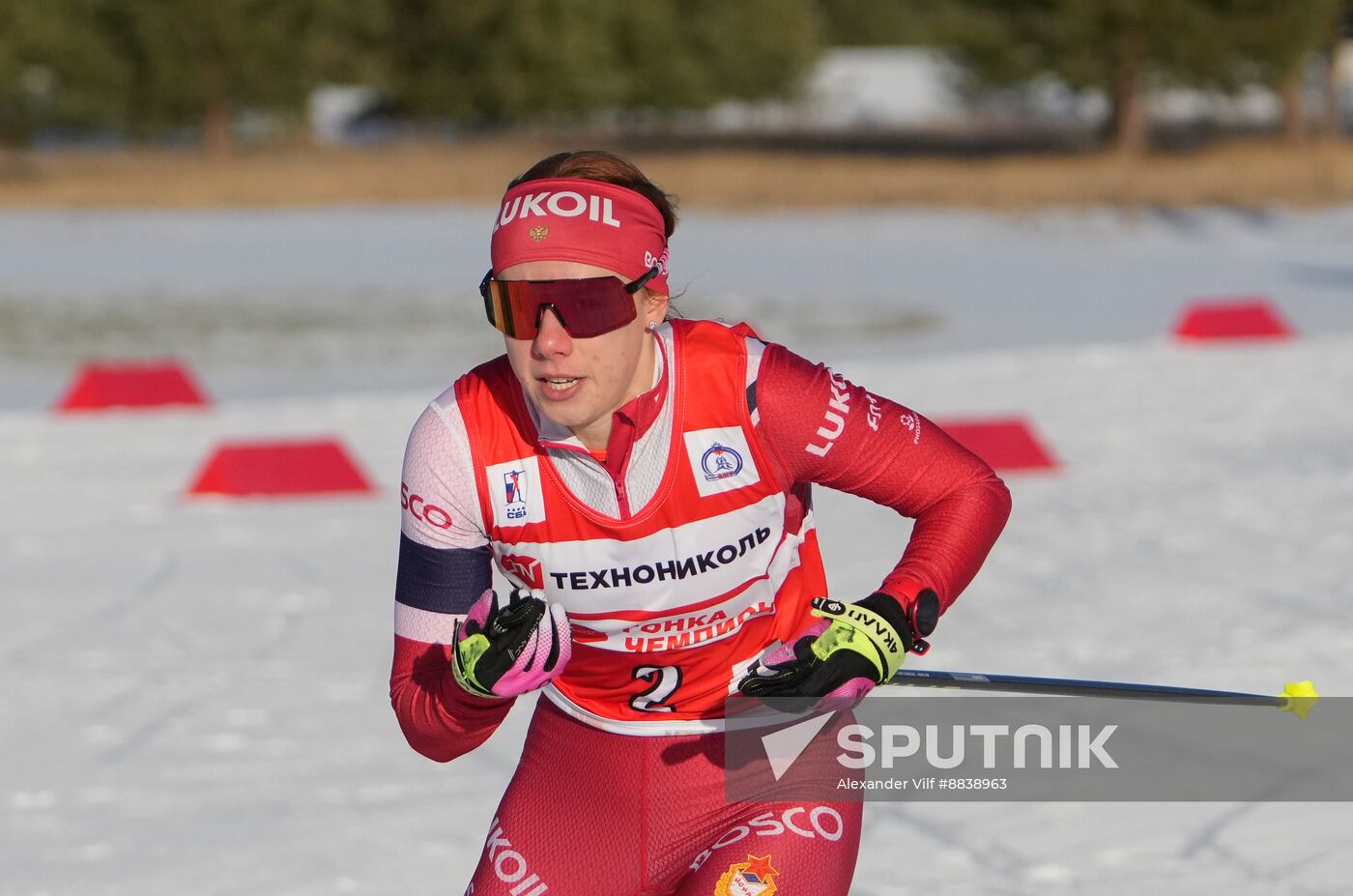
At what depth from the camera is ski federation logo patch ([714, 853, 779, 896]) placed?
3.04 m

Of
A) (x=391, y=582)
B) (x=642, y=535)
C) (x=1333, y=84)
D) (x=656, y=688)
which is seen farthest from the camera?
(x=1333, y=84)

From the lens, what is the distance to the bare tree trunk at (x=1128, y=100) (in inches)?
1757

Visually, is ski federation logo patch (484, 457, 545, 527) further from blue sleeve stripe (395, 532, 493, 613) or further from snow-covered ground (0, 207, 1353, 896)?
snow-covered ground (0, 207, 1353, 896)

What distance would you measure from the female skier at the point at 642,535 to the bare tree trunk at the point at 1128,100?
42.6 meters

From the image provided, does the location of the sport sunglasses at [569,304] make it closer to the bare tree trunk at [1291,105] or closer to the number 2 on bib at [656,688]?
the number 2 on bib at [656,688]

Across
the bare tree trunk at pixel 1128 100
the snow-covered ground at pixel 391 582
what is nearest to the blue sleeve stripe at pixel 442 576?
the snow-covered ground at pixel 391 582

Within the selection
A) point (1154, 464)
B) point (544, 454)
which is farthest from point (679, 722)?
point (1154, 464)

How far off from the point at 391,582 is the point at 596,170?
480cm

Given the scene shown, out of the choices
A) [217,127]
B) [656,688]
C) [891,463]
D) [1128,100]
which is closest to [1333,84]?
[1128,100]

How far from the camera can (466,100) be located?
5919 cm

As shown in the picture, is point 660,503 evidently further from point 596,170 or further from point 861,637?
point 596,170

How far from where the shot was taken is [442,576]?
3156mm

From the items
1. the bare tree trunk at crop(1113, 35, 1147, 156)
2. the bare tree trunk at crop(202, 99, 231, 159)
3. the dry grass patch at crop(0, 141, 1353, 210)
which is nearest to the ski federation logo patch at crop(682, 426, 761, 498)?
the dry grass patch at crop(0, 141, 1353, 210)

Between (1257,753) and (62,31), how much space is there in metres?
49.6
